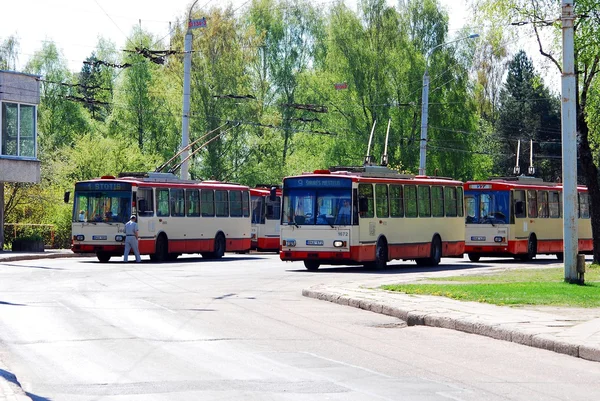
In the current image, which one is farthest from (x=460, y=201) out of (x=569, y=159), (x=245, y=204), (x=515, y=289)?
(x=515, y=289)

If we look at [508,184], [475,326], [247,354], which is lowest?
[247,354]

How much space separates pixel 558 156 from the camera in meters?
82.4

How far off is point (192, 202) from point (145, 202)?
9.83 feet

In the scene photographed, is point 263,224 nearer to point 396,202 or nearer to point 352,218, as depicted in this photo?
point 396,202

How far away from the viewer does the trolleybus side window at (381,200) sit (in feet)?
108

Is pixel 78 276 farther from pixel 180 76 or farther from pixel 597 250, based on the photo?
pixel 180 76

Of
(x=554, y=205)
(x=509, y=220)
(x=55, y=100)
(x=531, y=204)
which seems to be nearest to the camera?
(x=509, y=220)

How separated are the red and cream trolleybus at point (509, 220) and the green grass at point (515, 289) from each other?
13.0 metres

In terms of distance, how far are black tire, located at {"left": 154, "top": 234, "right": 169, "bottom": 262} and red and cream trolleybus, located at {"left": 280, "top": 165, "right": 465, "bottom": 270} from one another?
Result: 763cm

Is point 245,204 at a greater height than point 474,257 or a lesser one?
greater

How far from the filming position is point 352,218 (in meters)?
31.5

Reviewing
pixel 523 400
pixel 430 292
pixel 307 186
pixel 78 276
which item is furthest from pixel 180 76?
pixel 523 400

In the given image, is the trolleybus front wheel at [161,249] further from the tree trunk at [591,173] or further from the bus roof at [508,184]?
the tree trunk at [591,173]

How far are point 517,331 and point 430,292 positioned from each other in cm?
657
